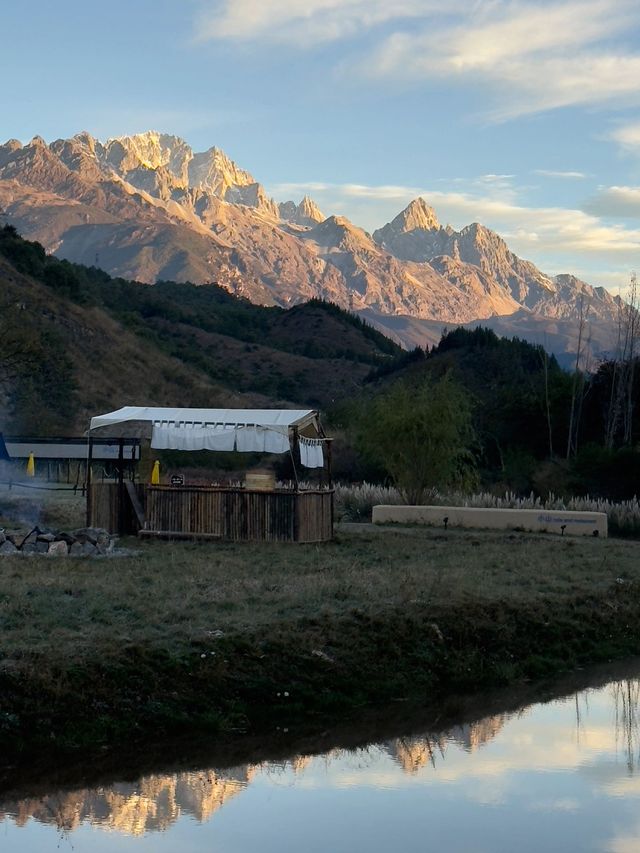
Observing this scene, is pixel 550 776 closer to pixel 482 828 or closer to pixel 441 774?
pixel 441 774

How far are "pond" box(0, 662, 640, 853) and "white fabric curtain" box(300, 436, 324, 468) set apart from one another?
1370 centimetres

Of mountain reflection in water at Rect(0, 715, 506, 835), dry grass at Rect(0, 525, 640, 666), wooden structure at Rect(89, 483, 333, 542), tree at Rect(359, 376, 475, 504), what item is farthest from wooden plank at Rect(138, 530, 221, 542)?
mountain reflection in water at Rect(0, 715, 506, 835)

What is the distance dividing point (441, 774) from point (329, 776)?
1049 millimetres

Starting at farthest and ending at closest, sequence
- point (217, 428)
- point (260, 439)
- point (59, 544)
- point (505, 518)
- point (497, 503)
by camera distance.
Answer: point (497, 503)
point (505, 518)
point (217, 428)
point (260, 439)
point (59, 544)

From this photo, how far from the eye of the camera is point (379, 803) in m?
10.8

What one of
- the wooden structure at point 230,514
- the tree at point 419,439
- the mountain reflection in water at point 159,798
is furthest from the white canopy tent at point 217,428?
the mountain reflection in water at point 159,798

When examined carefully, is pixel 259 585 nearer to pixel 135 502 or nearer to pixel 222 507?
pixel 222 507

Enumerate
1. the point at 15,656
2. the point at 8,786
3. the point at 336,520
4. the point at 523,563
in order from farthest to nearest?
1. the point at 336,520
2. the point at 523,563
3. the point at 15,656
4. the point at 8,786

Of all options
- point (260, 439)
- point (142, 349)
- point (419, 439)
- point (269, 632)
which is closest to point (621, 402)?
point (419, 439)

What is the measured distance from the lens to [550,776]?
11.9 metres

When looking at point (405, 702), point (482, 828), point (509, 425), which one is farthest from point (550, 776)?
point (509, 425)

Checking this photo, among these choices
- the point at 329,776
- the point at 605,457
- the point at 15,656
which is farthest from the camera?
the point at 605,457

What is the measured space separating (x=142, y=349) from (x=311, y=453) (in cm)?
6154

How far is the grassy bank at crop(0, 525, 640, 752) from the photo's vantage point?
12938 mm
